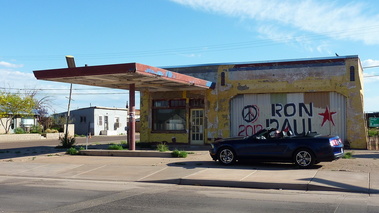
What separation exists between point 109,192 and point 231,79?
13.7 meters

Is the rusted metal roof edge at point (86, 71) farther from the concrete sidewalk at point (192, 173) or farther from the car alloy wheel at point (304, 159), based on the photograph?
the car alloy wheel at point (304, 159)

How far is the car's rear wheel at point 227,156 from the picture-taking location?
574 inches

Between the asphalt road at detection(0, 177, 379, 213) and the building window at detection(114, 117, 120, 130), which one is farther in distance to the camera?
the building window at detection(114, 117, 120, 130)

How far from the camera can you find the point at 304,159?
44.0 feet

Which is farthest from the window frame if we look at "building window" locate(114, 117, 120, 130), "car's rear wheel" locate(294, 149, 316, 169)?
"building window" locate(114, 117, 120, 130)

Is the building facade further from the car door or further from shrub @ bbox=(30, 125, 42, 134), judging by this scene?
shrub @ bbox=(30, 125, 42, 134)

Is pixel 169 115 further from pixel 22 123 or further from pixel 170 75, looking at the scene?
pixel 22 123

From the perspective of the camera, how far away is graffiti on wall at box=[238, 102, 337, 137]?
21.1 meters

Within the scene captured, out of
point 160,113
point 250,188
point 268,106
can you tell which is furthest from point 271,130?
point 160,113

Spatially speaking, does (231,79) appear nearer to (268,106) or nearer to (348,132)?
(268,106)

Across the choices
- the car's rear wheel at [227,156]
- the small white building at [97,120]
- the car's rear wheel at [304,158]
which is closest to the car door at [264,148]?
the car's rear wheel at [227,156]

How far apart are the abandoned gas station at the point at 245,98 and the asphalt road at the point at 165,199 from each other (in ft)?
24.1

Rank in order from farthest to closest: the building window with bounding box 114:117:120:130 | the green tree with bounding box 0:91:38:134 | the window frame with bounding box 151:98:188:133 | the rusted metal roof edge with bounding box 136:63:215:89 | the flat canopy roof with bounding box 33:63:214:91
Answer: the building window with bounding box 114:117:120:130, the green tree with bounding box 0:91:38:134, the window frame with bounding box 151:98:188:133, the rusted metal roof edge with bounding box 136:63:215:89, the flat canopy roof with bounding box 33:63:214:91

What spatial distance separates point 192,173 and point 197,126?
1079cm
